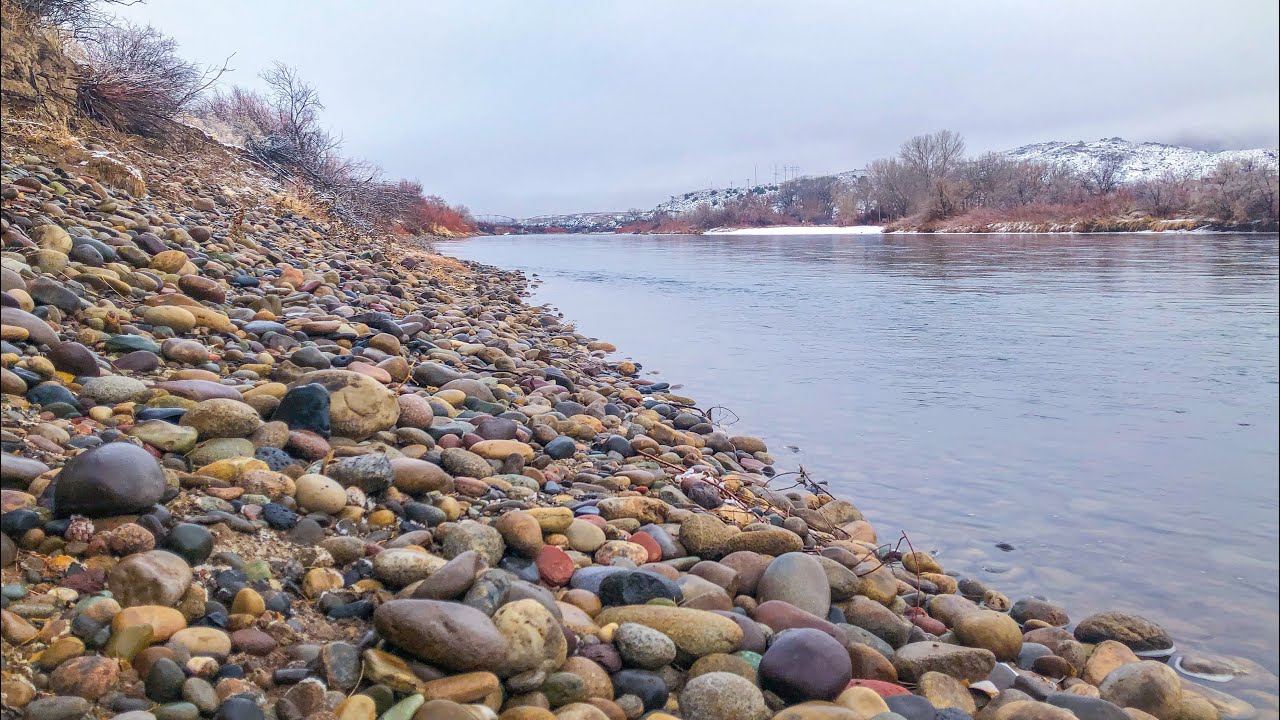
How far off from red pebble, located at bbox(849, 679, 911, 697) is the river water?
0.94m

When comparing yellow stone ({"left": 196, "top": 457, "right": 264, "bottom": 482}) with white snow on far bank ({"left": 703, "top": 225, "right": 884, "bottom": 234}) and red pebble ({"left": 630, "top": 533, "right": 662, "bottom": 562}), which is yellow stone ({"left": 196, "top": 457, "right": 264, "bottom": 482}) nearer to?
red pebble ({"left": 630, "top": 533, "right": 662, "bottom": 562})

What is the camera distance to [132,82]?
8.03 meters

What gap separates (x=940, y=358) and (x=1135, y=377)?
5.42 ft

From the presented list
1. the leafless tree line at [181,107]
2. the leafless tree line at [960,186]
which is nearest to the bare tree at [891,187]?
the leafless tree line at [960,186]

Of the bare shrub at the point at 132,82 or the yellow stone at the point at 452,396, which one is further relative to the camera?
the bare shrub at the point at 132,82

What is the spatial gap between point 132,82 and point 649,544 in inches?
321

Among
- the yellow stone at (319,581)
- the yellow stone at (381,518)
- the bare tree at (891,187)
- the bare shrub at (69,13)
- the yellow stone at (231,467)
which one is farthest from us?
the bare tree at (891,187)

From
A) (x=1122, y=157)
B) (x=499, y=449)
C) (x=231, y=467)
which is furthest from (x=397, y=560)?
(x=1122, y=157)

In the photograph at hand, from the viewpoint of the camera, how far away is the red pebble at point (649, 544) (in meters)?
2.67

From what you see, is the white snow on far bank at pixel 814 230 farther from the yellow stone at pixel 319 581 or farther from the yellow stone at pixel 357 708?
the yellow stone at pixel 357 708

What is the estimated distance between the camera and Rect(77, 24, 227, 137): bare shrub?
7543 mm

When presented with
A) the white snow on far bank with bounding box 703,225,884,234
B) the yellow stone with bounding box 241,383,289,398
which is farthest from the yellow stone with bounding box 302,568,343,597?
the white snow on far bank with bounding box 703,225,884,234

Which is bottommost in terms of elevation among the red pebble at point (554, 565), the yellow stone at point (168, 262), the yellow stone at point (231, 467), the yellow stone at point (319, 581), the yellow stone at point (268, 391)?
the red pebble at point (554, 565)

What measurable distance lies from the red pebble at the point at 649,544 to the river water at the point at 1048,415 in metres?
1.35
